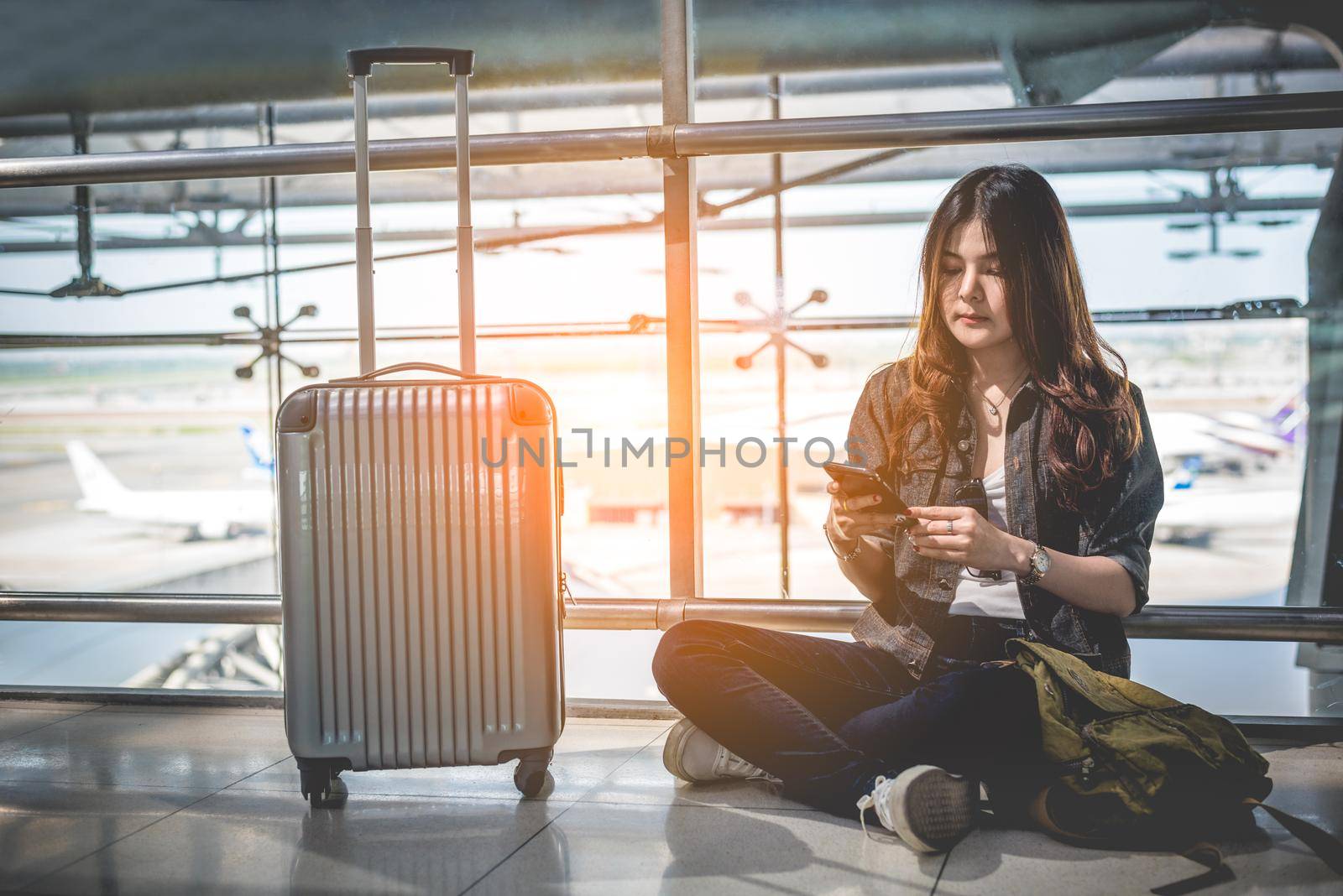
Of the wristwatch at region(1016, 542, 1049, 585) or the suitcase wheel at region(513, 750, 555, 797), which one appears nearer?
the wristwatch at region(1016, 542, 1049, 585)

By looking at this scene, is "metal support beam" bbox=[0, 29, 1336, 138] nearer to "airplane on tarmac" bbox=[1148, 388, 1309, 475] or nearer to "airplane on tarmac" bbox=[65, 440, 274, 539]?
"airplane on tarmac" bbox=[1148, 388, 1309, 475]

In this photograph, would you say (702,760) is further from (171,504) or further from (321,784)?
(171,504)

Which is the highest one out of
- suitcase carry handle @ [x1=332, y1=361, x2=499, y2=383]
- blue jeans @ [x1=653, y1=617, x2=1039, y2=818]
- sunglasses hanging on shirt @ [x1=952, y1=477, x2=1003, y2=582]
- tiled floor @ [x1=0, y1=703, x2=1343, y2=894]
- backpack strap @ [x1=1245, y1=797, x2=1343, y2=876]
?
suitcase carry handle @ [x1=332, y1=361, x2=499, y2=383]

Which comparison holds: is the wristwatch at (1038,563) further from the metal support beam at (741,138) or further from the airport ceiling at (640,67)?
the airport ceiling at (640,67)

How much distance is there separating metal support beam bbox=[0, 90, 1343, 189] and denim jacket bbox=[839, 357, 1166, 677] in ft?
1.34

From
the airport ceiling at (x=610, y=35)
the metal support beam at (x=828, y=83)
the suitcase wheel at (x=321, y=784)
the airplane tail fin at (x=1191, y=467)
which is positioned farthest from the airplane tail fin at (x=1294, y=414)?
the suitcase wheel at (x=321, y=784)

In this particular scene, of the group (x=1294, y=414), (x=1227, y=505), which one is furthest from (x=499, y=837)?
(x=1227, y=505)

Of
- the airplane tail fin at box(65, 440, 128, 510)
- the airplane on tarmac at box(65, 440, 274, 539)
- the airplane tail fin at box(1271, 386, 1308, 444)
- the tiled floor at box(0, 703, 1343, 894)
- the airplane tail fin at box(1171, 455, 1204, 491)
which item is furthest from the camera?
the airplane on tarmac at box(65, 440, 274, 539)

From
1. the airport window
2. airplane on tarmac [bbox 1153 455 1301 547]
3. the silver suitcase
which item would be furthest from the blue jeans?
airplane on tarmac [bbox 1153 455 1301 547]

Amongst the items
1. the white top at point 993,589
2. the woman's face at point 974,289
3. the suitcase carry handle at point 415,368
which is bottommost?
the white top at point 993,589

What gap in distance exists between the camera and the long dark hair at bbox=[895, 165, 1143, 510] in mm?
1419

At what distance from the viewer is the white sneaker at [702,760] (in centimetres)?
153

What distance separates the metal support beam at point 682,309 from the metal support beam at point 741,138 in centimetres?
8

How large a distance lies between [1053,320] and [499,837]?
3.42 ft
